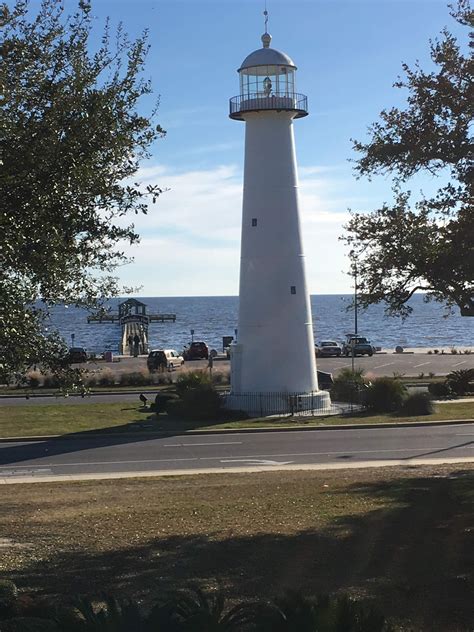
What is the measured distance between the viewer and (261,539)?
1113 cm

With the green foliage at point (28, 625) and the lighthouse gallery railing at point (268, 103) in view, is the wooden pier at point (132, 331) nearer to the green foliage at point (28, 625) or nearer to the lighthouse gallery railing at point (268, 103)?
the lighthouse gallery railing at point (268, 103)

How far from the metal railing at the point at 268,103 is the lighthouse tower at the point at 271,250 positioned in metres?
0.04

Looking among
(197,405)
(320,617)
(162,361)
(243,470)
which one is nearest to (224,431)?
(197,405)

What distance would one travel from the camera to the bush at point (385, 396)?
104 ft

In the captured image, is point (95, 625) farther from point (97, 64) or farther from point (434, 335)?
point (434, 335)

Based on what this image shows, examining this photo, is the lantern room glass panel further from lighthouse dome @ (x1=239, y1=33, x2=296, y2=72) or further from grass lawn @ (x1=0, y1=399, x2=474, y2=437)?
grass lawn @ (x1=0, y1=399, x2=474, y2=437)

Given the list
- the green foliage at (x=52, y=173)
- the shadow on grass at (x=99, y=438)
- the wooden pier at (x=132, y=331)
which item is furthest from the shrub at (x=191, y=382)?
the wooden pier at (x=132, y=331)

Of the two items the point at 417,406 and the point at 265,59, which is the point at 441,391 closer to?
the point at 417,406

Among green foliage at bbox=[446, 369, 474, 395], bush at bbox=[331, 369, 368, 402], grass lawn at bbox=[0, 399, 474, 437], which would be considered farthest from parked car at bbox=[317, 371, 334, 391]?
grass lawn at bbox=[0, 399, 474, 437]

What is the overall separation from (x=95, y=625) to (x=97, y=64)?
644 centimetres

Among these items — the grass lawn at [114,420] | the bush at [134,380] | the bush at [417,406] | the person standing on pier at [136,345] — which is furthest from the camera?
the person standing on pier at [136,345]

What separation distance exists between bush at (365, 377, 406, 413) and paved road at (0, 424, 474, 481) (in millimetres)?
4205

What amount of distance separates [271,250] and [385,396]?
661 centimetres

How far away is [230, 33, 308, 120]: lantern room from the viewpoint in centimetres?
3144
